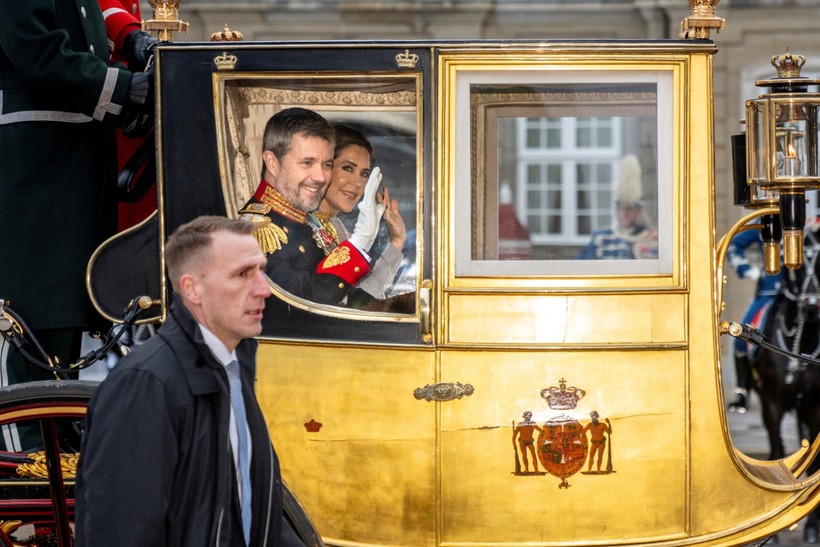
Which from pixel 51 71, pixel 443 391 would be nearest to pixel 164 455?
pixel 443 391

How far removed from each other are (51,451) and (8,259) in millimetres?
857

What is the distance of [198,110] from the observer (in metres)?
3.88

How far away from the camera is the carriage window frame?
12.5ft

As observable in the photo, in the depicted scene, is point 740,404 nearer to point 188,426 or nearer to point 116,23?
point 116,23

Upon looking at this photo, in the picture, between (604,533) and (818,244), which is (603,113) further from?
(818,244)

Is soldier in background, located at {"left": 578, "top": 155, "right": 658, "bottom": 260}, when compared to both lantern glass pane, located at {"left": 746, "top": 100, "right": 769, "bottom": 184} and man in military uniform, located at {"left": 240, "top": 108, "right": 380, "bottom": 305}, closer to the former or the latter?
lantern glass pane, located at {"left": 746, "top": 100, "right": 769, "bottom": 184}

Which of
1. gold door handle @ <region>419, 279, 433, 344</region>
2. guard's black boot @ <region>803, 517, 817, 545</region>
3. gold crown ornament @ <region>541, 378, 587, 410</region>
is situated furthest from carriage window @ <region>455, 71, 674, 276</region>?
guard's black boot @ <region>803, 517, 817, 545</region>

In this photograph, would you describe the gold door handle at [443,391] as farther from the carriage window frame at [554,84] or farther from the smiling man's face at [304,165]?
the smiling man's face at [304,165]

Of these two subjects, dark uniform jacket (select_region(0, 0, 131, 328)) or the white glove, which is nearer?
the white glove

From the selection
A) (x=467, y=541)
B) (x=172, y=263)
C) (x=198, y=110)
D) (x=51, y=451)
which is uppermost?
(x=198, y=110)

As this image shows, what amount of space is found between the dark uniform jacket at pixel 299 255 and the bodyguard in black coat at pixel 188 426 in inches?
37.6

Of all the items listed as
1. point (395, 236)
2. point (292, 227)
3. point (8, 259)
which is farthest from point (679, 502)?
point (8, 259)

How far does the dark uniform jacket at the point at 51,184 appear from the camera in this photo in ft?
13.3

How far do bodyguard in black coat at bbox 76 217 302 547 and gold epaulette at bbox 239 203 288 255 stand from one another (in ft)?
3.21
